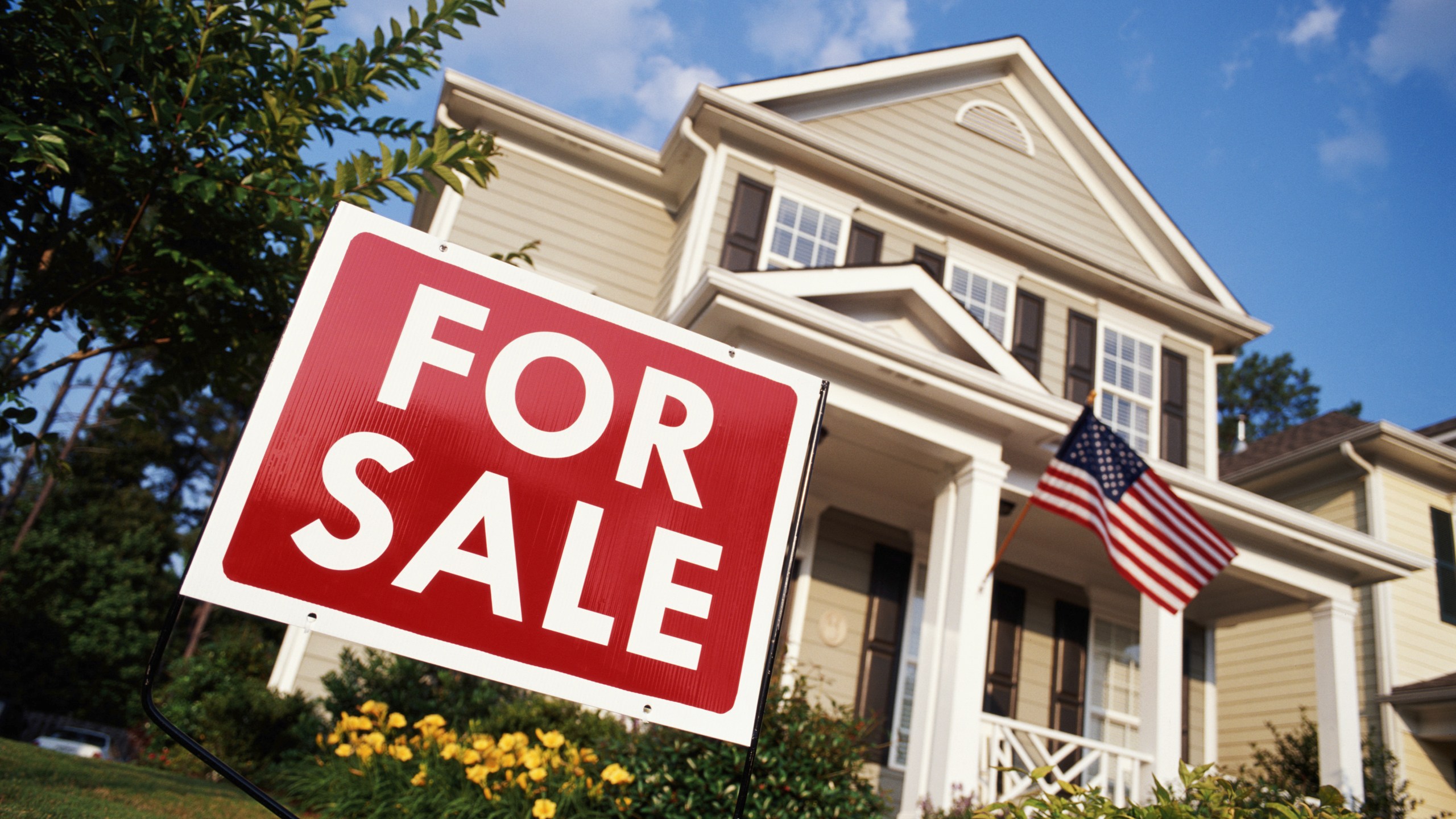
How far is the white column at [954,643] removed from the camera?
784cm

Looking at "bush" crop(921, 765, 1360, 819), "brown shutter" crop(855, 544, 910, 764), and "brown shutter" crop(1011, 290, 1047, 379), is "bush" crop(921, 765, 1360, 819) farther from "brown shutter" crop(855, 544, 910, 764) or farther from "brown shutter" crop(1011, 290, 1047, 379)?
"brown shutter" crop(1011, 290, 1047, 379)

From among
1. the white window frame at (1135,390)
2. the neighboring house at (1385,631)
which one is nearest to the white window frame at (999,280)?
the white window frame at (1135,390)

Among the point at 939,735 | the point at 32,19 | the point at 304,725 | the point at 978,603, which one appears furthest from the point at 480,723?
the point at 32,19

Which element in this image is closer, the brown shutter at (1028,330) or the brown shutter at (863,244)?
the brown shutter at (863,244)

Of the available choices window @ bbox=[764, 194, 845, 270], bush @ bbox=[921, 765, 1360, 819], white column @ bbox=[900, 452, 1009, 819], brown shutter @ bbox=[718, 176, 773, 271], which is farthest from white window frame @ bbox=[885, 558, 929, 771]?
bush @ bbox=[921, 765, 1360, 819]

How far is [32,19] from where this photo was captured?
4324 mm

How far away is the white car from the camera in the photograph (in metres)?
22.8

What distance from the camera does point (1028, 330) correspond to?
12.4 m

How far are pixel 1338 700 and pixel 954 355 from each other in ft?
18.8

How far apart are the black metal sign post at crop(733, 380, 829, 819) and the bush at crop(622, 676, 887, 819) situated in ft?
15.8

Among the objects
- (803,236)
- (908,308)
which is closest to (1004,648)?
(908,308)

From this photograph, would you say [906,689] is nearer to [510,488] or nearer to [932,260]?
[932,260]

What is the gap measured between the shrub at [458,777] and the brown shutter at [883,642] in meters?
4.20

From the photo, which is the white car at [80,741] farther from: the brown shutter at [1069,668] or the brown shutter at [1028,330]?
the brown shutter at [1028,330]
